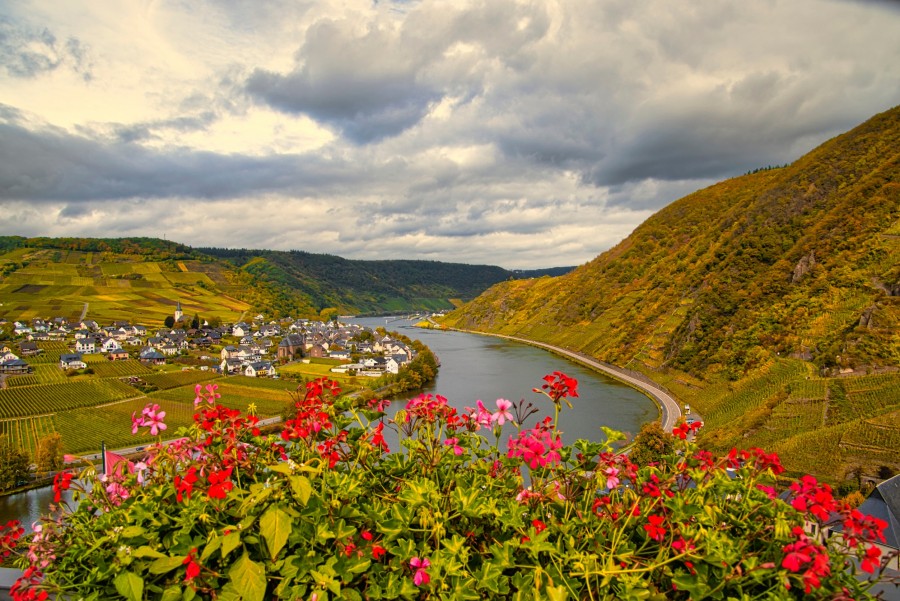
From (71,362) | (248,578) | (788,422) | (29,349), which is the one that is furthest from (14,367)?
(788,422)

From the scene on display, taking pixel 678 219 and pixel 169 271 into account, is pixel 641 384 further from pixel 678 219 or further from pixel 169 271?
pixel 169 271

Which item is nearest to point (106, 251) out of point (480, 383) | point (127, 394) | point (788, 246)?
point (127, 394)

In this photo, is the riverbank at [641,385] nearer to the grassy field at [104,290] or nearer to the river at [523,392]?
the river at [523,392]

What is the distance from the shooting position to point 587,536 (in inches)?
90.5

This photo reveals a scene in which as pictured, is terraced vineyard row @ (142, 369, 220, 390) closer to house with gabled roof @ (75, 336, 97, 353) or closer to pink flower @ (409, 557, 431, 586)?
house with gabled roof @ (75, 336, 97, 353)

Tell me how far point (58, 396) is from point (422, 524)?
62806 millimetres

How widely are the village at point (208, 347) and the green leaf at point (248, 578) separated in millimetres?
57727

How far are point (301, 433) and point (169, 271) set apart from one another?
572 feet

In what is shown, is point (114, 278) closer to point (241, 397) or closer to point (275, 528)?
point (241, 397)

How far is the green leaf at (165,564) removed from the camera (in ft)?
6.41

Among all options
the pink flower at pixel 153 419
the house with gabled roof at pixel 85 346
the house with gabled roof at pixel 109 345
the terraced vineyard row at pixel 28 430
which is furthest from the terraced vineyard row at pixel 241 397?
the pink flower at pixel 153 419

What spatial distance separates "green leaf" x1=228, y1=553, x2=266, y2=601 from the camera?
6.24 feet

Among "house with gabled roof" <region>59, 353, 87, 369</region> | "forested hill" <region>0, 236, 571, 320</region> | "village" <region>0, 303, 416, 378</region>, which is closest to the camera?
"house with gabled roof" <region>59, 353, 87, 369</region>

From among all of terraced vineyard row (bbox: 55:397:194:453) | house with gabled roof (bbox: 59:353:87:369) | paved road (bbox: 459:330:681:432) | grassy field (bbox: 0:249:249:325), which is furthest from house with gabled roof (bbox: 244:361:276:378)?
grassy field (bbox: 0:249:249:325)
